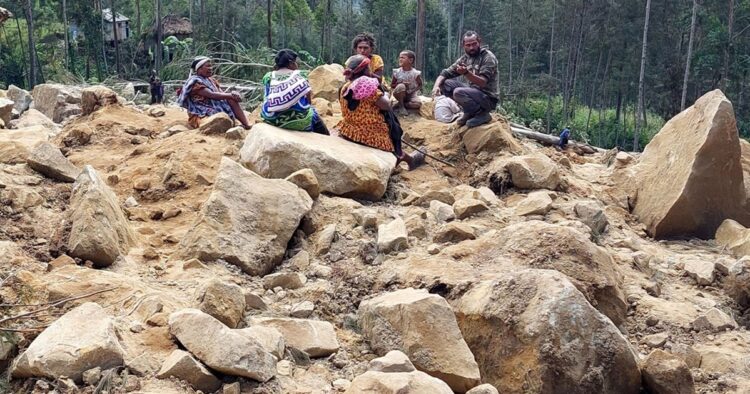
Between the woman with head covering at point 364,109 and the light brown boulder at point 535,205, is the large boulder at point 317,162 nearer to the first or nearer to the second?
the woman with head covering at point 364,109

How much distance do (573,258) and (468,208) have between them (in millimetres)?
1129

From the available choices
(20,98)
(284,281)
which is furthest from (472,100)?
(20,98)

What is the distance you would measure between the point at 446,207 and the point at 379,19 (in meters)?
29.3

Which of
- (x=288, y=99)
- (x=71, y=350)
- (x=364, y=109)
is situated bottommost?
(x=71, y=350)

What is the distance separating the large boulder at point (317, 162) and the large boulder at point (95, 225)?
124 cm

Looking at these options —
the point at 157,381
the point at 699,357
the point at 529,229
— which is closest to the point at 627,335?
the point at 699,357

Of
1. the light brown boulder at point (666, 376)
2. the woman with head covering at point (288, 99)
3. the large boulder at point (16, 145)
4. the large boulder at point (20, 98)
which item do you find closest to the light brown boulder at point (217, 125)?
the woman with head covering at point (288, 99)

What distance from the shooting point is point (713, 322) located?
4230 mm

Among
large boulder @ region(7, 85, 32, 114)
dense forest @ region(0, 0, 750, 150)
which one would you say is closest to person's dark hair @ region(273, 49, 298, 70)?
large boulder @ region(7, 85, 32, 114)

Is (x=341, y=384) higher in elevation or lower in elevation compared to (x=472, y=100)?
lower

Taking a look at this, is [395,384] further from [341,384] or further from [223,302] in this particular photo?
[223,302]

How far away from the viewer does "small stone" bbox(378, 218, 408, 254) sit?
4.51 meters

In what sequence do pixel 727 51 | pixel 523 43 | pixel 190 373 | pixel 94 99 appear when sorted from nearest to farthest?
pixel 190 373, pixel 94 99, pixel 727 51, pixel 523 43

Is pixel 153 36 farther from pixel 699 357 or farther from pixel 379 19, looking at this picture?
pixel 699 357
